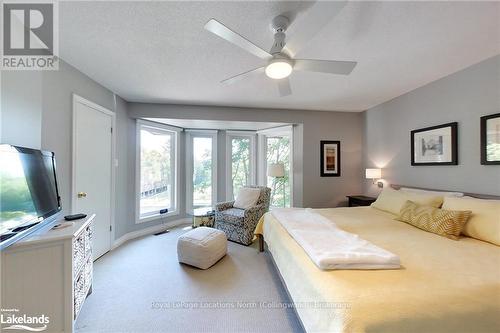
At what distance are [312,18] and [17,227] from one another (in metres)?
2.23

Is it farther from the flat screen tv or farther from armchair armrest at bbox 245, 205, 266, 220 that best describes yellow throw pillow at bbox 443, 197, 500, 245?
the flat screen tv

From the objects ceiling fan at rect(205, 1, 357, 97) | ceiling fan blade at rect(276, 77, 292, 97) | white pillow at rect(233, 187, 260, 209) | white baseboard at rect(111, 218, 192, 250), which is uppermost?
ceiling fan at rect(205, 1, 357, 97)

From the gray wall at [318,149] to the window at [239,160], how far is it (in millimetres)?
908

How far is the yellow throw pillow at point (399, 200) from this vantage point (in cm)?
224

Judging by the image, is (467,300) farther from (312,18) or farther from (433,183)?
(433,183)

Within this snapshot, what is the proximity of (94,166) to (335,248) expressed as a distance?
310 centimetres

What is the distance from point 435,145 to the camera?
2689 mm

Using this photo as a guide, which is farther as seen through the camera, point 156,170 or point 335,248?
point 156,170

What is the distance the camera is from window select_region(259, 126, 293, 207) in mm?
4426

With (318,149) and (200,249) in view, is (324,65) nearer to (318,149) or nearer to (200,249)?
(200,249)

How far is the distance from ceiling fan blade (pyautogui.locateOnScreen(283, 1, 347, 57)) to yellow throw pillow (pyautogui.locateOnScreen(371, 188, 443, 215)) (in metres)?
2.27

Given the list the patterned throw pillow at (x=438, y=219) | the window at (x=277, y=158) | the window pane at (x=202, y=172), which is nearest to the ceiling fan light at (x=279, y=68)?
the patterned throw pillow at (x=438, y=219)

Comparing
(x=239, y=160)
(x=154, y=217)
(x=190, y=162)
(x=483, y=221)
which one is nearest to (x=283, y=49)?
(x=483, y=221)

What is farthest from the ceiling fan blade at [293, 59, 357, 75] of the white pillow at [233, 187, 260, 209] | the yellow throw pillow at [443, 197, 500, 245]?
the white pillow at [233, 187, 260, 209]
